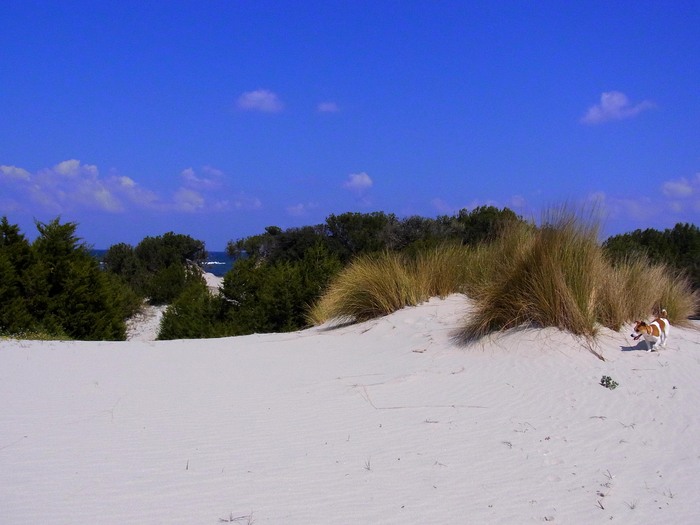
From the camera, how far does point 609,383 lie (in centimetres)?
565

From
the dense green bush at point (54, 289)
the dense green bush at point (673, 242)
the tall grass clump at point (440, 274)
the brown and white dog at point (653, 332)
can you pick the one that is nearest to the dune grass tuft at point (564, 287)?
the brown and white dog at point (653, 332)

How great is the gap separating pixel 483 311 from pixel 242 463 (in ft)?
14.7

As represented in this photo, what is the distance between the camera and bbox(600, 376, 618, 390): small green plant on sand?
5614mm

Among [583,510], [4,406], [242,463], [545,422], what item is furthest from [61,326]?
[583,510]

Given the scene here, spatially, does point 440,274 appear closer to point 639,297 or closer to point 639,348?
point 639,297

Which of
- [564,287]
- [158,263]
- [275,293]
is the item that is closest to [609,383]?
[564,287]

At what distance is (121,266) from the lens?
100 ft

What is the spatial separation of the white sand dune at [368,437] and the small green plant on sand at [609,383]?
0.06 m

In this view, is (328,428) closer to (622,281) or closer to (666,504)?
(666,504)

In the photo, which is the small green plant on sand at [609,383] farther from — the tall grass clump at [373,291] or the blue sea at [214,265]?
the blue sea at [214,265]

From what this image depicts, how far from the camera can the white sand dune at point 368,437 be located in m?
3.53

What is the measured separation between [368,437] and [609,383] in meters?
2.57

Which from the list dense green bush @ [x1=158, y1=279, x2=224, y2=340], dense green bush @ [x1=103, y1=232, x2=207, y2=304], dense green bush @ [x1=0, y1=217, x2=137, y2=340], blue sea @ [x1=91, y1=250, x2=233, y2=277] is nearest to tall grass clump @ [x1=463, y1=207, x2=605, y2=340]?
dense green bush @ [x1=158, y1=279, x2=224, y2=340]

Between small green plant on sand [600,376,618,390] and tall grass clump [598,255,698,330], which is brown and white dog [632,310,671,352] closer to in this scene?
tall grass clump [598,255,698,330]
